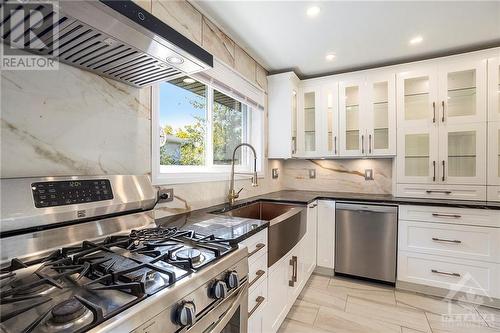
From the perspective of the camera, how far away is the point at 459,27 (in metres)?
2.01

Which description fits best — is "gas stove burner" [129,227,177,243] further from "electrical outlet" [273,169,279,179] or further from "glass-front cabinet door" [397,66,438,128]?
"glass-front cabinet door" [397,66,438,128]

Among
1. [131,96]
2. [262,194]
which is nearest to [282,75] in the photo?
[262,194]

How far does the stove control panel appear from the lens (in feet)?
2.82

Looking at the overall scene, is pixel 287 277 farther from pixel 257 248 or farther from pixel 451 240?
pixel 451 240

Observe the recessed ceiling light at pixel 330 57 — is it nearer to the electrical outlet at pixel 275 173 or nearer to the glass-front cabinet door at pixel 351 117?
the glass-front cabinet door at pixel 351 117

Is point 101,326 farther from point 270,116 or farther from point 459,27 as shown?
point 459,27

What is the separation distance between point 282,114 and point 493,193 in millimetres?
2198

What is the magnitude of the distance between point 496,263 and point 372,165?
1378 mm

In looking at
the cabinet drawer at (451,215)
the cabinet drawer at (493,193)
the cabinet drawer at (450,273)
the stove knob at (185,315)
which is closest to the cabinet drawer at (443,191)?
the cabinet drawer at (493,193)

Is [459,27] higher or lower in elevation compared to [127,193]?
higher

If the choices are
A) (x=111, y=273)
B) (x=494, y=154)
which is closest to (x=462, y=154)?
(x=494, y=154)

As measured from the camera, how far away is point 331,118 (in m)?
2.90

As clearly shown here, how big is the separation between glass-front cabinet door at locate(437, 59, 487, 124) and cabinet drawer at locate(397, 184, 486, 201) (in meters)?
0.65

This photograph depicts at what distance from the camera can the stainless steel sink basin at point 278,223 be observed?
151 cm
